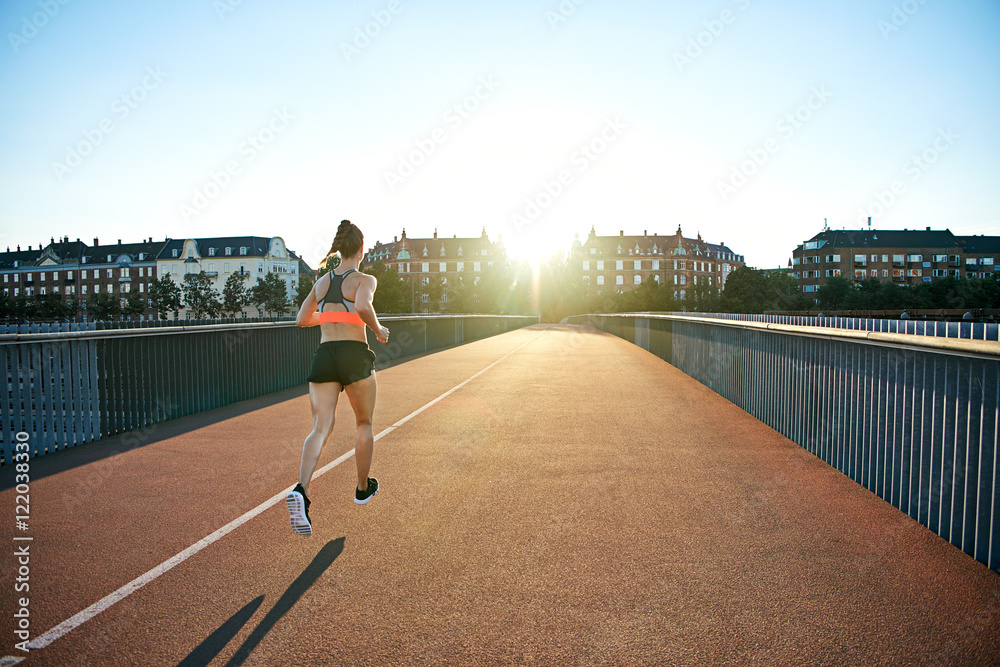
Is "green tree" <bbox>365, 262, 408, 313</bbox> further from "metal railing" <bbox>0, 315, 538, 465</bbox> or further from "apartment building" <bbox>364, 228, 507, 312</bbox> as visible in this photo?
"metal railing" <bbox>0, 315, 538, 465</bbox>

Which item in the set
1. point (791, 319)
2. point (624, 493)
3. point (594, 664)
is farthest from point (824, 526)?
point (791, 319)

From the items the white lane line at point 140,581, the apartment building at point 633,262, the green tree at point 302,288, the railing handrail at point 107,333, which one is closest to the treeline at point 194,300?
the green tree at point 302,288

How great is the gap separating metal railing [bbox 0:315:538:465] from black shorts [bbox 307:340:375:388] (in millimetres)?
4238

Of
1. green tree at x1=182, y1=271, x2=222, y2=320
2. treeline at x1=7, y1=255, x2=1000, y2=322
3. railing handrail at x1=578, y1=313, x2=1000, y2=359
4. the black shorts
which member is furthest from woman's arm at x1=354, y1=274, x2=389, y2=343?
green tree at x1=182, y1=271, x2=222, y2=320

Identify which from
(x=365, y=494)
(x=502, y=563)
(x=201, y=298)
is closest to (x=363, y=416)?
(x=365, y=494)

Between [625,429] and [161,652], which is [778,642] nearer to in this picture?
[161,652]

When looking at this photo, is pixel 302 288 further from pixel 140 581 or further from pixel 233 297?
pixel 140 581

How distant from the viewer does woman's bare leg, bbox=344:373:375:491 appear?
483cm

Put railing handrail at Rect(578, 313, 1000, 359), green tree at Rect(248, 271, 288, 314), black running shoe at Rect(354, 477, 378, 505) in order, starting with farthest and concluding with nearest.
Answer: green tree at Rect(248, 271, 288, 314) < black running shoe at Rect(354, 477, 378, 505) < railing handrail at Rect(578, 313, 1000, 359)

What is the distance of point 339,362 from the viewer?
15.3 feet

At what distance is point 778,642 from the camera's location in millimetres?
2936

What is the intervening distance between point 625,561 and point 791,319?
5.57m

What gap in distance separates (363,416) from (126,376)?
5247 millimetres

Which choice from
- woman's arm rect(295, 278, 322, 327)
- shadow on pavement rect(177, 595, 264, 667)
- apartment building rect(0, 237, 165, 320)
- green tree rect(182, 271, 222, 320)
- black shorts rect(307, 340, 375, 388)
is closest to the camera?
shadow on pavement rect(177, 595, 264, 667)
